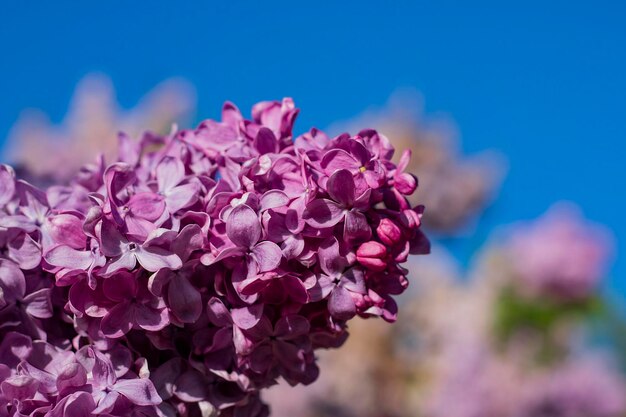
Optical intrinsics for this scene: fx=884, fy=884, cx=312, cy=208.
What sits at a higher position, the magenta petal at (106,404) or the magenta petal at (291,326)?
the magenta petal at (291,326)

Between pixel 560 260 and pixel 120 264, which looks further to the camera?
pixel 560 260

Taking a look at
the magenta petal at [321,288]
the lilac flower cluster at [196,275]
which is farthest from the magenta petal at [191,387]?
the magenta petal at [321,288]

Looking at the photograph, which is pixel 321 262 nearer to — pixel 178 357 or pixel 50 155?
pixel 178 357

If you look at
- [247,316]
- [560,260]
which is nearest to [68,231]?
[247,316]

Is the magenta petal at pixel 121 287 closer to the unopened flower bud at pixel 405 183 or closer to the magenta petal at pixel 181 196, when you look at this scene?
the magenta petal at pixel 181 196

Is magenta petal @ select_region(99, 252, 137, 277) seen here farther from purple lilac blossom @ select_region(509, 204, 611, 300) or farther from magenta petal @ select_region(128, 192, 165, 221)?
purple lilac blossom @ select_region(509, 204, 611, 300)

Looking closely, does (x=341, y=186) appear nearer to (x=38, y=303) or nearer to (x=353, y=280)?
(x=353, y=280)

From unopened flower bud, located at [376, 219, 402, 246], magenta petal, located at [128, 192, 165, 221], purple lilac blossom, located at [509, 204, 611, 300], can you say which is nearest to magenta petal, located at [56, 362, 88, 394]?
magenta petal, located at [128, 192, 165, 221]
